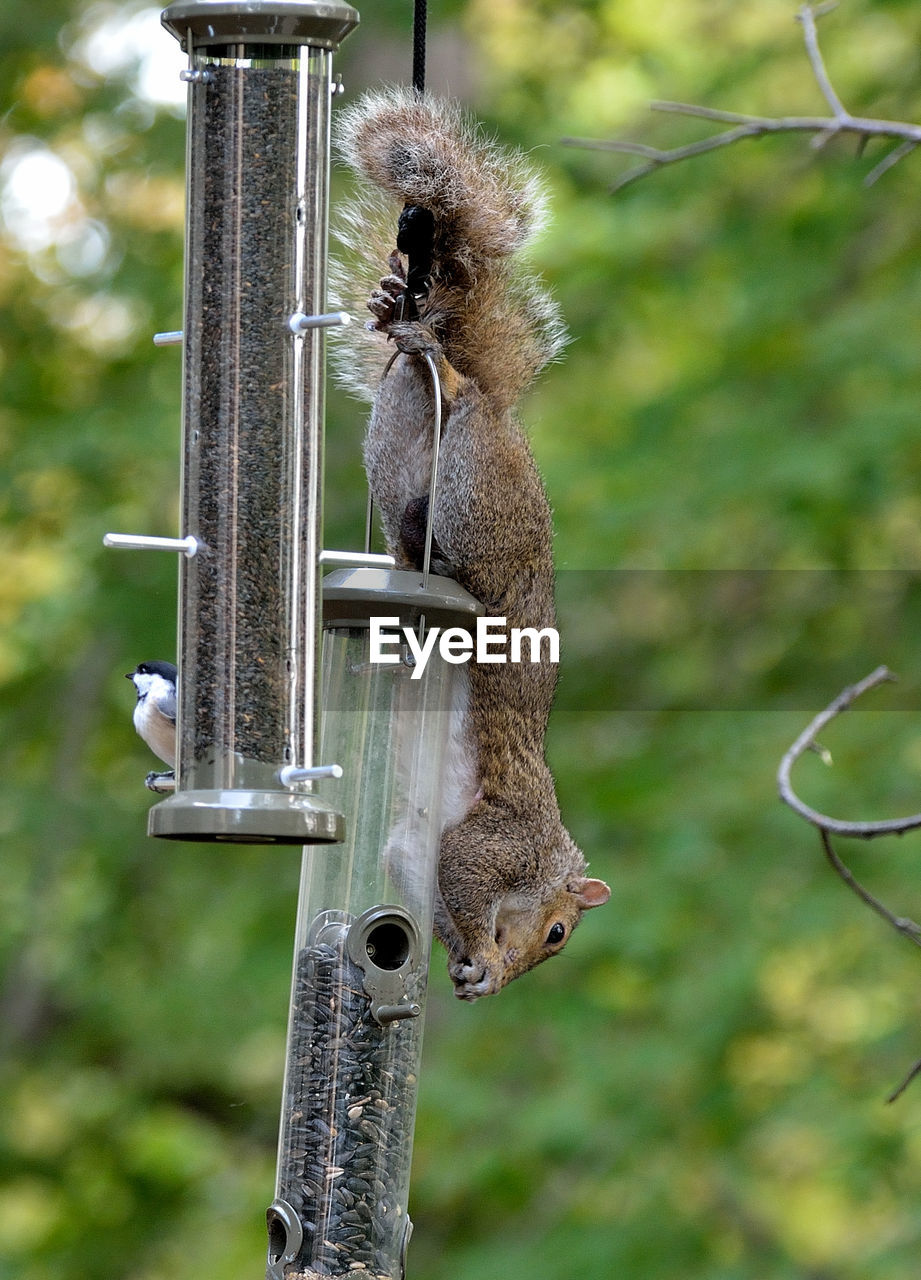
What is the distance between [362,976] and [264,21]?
4.59ft

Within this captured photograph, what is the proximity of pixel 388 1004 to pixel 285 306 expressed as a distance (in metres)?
1.06

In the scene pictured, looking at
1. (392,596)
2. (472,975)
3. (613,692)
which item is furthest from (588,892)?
(613,692)

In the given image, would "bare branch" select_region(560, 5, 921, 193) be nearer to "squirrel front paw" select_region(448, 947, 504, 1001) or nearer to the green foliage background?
"squirrel front paw" select_region(448, 947, 504, 1001)

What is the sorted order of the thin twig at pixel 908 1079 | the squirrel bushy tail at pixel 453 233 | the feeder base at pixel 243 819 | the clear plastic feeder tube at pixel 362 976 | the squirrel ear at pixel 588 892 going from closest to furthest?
the thin twig at pixel 908 1079 < the feeder base at pixel 243 819 < the clear plastic feeder tube at pixel 362 976 < the squirrel bushy tail at pixel 453 233 < the squirrel ear at pixel 588 892

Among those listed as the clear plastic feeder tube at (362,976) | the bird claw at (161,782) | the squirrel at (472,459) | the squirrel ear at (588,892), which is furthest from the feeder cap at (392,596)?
the squirrel ear at (588,892)

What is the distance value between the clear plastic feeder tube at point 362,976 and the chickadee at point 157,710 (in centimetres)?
27

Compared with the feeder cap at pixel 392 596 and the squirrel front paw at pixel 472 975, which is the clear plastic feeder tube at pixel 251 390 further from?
the squirrel front paw at pixel 472 975

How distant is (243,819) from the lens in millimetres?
2125

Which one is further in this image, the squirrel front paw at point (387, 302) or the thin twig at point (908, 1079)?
the squirrel front paw at point (387, 302)

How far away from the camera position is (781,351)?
21.1 ft

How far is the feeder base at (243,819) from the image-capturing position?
2.12 meters

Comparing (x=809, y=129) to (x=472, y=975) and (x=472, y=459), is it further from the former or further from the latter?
(x=472, y=975)

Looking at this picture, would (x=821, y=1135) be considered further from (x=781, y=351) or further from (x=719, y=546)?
Answer: (x=781, y=351)

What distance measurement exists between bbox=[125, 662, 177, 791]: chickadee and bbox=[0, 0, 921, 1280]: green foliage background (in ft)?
10.7
